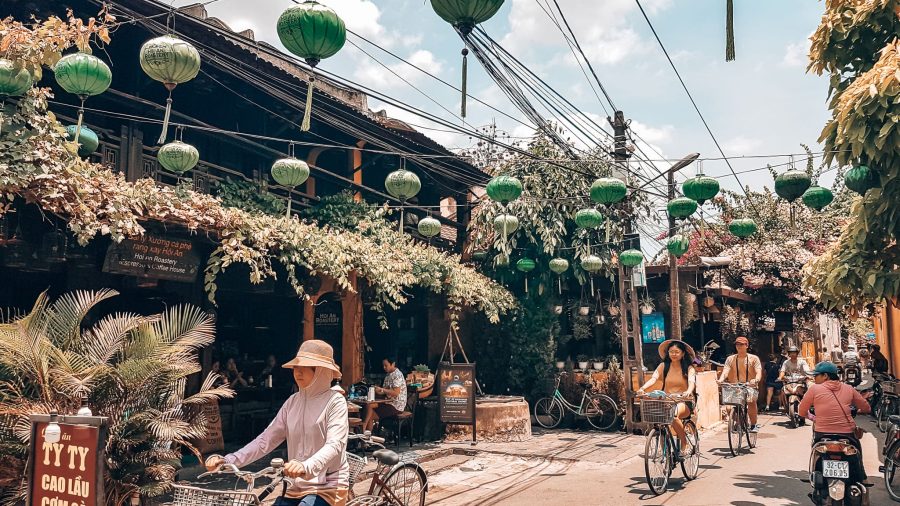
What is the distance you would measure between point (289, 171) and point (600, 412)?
32.3 feet

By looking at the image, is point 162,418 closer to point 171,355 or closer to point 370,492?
point 171,355

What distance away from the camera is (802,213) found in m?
26.4

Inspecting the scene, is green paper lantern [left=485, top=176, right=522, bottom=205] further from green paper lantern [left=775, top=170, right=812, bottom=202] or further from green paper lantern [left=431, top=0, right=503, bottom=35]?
green paper lantern [left=431, top=0, right=503, bottom=35]

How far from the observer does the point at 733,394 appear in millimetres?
11531

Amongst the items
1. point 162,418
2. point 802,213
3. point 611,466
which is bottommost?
point 611,466

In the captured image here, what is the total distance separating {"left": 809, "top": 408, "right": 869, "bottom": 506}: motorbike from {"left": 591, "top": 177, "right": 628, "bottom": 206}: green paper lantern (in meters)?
4.82

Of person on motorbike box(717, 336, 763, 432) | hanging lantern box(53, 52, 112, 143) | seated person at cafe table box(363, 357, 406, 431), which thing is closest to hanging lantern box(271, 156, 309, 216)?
hanging lantern box(53, 52, 112, 143)

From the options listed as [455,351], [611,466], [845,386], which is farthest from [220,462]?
[455,351]

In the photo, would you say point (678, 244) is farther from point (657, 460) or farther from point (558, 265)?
point (657, 460)

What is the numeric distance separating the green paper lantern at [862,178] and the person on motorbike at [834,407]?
2337mm

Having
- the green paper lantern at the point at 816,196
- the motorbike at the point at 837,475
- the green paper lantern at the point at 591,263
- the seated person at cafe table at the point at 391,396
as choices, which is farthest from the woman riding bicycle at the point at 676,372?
the green paper lantern at the point at 591,263

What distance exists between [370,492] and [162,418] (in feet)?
6.05

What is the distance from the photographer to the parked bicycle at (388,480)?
5812mm

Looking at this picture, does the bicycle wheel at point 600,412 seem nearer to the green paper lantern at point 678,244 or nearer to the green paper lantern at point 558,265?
the green paper lantern at point 558,265
